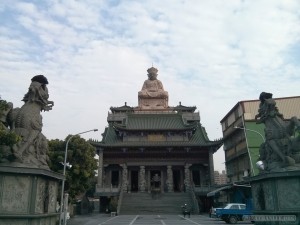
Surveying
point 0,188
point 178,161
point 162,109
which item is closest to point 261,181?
point 0,188

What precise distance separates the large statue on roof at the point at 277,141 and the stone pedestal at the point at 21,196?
868 cm

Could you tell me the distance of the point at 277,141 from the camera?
12.5m

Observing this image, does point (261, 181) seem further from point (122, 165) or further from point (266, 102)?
point (122, 165)

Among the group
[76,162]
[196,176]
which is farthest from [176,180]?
[76,162]

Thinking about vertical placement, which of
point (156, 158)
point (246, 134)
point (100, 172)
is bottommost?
point (100, 172)

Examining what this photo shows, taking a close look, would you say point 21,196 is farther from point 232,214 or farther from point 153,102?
point 153,102

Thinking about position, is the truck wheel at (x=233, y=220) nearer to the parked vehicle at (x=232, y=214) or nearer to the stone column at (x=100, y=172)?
the parked vehicle at (x=232, y=214)

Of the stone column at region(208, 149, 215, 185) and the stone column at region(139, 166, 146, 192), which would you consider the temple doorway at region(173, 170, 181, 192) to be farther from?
the stone column at region(139, 166, 146, 192)

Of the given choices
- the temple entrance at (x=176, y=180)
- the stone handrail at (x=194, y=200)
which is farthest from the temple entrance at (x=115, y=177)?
the stone handrail at (x=194, y=200)

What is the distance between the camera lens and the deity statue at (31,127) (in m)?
11.1

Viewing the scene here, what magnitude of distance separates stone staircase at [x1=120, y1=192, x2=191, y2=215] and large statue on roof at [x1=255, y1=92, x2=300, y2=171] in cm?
2816

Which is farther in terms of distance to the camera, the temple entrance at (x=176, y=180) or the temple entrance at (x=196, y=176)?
the temple entrance at (x=196, y=176)

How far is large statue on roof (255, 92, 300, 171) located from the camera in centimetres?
1189

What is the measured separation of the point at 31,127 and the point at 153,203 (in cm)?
3110
